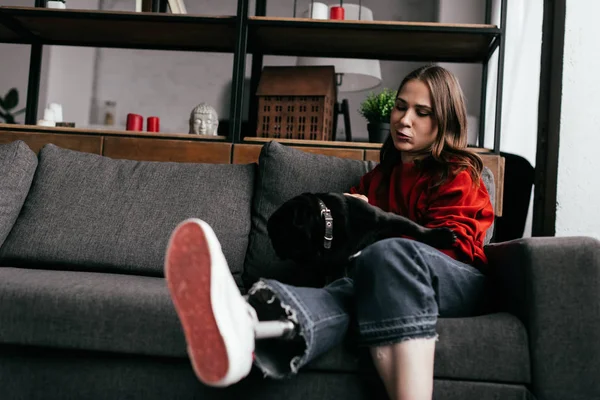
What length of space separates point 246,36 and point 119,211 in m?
0.89

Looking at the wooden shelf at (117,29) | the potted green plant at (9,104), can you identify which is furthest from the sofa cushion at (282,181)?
the potted green plant at (9,104)

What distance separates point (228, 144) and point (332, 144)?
379 mm

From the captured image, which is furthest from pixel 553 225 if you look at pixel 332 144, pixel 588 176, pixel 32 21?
pixel 32 21

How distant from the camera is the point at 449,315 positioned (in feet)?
3.77

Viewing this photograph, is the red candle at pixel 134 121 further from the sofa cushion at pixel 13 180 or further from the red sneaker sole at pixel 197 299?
the red sneaker sole at pixel 197 299

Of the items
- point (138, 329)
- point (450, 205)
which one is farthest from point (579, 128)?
point (138, 329)

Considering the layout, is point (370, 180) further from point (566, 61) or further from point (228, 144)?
point (566, 61)

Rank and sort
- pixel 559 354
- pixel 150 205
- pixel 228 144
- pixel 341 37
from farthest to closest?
pixel 341 37 → pixel 228 144 → pixel 150 205 → pixel 559 354

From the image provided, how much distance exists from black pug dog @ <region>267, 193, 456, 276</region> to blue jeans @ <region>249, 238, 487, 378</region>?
8 centimetres

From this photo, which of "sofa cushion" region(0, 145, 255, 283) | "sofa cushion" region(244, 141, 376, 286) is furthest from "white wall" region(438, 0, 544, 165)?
"sofa cushion" region(0, 145, 255, 283)

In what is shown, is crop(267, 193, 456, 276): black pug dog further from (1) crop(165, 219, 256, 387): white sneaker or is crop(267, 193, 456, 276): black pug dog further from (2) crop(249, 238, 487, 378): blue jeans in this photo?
(1) crop(165, 219, 256, 387): white sneaker

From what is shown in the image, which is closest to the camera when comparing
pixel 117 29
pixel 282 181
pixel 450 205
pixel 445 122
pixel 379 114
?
pixel 450 205

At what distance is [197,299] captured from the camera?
0.82 metres

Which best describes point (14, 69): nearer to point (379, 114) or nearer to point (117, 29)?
point (117, 29)
